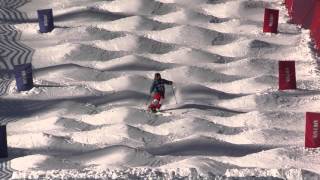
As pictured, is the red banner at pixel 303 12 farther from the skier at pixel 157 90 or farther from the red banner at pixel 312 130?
the red banner at pixel 312 130

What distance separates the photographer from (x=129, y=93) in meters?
8.37

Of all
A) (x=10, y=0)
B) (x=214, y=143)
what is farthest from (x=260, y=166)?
(x=10, y=0)

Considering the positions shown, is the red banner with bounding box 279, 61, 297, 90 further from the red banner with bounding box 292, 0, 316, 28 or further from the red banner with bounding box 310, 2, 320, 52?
the red banner with bounding box 292, 0, 316, 28

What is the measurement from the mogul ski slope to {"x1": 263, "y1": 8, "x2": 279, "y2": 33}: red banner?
125mm

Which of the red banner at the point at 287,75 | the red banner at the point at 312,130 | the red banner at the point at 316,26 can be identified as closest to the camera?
the red banner at the point at 312,130

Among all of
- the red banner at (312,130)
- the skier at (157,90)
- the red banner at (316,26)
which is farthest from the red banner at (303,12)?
the red banner at (312,130)

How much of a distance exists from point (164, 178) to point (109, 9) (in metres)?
5.08

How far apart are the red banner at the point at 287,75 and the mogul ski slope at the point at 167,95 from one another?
8cm

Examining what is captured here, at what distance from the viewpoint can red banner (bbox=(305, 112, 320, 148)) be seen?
22.4ft

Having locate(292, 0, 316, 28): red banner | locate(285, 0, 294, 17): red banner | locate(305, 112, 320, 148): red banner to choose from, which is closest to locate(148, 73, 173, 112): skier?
locate(305, 112, 320, 148): red banner

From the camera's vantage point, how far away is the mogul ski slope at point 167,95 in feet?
22.1

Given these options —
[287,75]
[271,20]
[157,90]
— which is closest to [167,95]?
A: [157,90]

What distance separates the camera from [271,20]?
32.4 ft

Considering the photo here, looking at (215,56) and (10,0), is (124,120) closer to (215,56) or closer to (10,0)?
(215,56)
